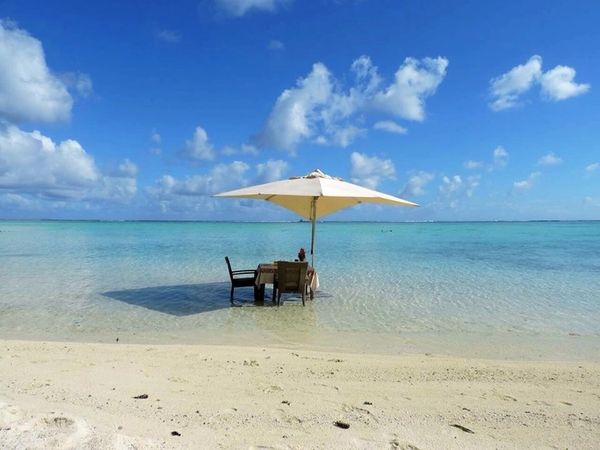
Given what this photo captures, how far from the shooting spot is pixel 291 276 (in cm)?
888

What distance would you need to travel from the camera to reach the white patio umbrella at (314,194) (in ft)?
27.4

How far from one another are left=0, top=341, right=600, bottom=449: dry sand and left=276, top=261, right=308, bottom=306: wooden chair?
9.96 ft

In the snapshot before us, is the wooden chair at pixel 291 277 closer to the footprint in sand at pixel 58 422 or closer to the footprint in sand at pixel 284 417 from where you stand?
the footprint in sand at pixel 284 417

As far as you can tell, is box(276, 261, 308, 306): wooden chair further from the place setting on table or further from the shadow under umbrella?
the shadow under umbrella

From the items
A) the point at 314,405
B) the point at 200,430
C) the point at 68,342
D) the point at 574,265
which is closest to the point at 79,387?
the point at 200,430

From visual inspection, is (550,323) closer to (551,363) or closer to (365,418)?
(551,363)

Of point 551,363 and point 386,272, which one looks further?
point 386,272

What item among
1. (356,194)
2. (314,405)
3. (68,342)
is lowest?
(68,342)

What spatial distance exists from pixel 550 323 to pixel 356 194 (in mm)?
4479

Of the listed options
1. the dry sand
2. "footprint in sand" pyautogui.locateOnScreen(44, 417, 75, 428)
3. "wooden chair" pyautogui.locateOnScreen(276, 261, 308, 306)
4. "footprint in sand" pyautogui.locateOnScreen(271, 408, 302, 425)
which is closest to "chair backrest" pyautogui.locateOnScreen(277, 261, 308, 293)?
"wooden chair" pyautogui.locateOnScreen(276, 261, 308, 306)

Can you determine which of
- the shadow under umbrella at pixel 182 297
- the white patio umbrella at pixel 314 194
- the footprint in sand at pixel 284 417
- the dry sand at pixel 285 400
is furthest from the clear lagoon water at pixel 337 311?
the footprint in sand at pixel 284 417

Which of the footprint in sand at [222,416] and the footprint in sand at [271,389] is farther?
the footprint in sand at [271,389]

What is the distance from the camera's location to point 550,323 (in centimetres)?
783

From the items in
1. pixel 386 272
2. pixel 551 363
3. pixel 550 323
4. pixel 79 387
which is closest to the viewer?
pixel 79 387
